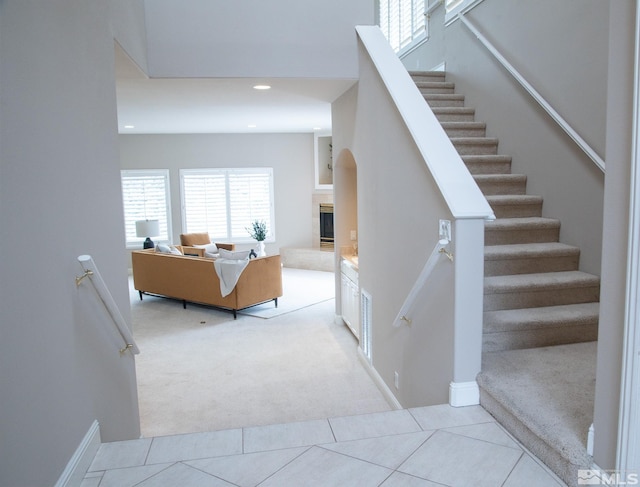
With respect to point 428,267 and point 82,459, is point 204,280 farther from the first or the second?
point 82,459

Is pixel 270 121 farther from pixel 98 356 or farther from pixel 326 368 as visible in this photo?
pixel 98 356

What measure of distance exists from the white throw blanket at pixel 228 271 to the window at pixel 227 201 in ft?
13.1

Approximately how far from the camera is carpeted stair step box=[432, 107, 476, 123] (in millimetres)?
5012

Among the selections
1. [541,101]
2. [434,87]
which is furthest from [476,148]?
[434,87]

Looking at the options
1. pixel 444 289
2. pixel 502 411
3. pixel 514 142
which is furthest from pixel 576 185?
pixel 502 411

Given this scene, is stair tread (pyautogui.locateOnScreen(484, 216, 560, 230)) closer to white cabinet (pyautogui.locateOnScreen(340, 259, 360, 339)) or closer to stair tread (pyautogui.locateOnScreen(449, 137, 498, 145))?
stair tread (pyautogui.locateOnScreen(449, 137, 498, 145))

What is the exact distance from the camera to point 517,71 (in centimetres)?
440

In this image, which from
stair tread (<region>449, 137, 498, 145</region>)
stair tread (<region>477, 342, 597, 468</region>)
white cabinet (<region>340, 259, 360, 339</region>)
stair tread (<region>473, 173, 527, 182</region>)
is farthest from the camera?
white cabinet (<region>340, 259, 360, 339</region>)

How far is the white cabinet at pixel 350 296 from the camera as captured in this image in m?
5.77

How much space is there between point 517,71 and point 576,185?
128cm

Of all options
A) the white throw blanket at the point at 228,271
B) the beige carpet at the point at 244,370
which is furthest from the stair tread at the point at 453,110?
the white throw blanket at the point at 228,271

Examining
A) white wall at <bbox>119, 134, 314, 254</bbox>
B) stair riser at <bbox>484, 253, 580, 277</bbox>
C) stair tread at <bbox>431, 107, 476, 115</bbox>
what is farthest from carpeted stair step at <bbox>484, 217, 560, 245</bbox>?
white wall at <bbox>119, 134, 314, 254</bbox>

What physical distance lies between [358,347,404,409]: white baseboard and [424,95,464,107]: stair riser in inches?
108

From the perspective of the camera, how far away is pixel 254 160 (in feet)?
36.5
